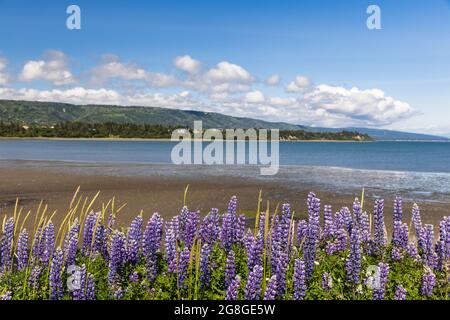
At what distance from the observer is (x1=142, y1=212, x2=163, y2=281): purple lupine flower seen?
6070 millimetres

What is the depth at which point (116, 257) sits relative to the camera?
6.11m

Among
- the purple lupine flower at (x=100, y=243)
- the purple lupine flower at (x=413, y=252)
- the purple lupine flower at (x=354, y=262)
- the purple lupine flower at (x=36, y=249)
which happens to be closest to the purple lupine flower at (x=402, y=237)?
the purple lupine flower at (x=413, y=252)

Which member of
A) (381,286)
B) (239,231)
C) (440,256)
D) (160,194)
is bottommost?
(160,194)

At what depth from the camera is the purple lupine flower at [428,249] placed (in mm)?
6609

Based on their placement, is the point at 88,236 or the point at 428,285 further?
the point at 88,236

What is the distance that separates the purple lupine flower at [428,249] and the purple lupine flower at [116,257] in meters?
4.63

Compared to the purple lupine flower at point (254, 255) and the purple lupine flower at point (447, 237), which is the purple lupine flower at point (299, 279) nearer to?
the purple lupine flower at point (254, 255)

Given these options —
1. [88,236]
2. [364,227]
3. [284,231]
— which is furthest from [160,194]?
[284,231]

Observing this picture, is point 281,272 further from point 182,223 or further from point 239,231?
point 182,223

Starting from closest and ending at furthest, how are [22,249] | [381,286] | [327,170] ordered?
[381,286], [22,249], [327,170]

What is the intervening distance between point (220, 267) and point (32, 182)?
2653 centimetres

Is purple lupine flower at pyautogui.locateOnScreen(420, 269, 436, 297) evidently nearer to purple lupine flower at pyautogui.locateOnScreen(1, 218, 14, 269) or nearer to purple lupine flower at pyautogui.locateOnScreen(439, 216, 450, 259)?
purple lupine flower at pyautogui.locateOnScreen(439, 216, 450, 259)

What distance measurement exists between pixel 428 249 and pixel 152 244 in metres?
4.31

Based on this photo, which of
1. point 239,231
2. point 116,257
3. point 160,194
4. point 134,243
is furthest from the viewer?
point 160,194
